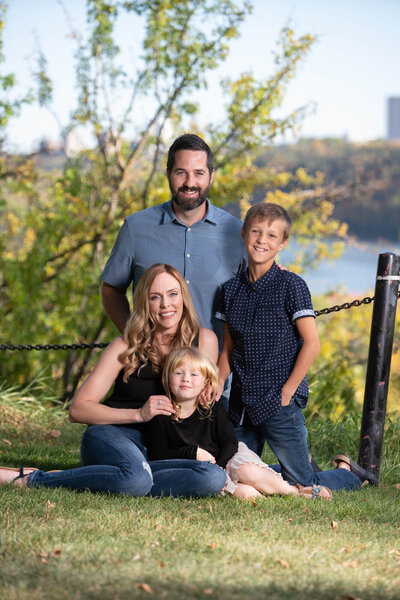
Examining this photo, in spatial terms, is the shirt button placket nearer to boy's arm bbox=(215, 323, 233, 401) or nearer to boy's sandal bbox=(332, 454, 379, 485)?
boy's arm bbox=(215, 323, 233, 401)

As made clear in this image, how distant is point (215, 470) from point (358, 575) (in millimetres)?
1222

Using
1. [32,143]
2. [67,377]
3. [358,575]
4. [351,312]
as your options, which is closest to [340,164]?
[351,312]

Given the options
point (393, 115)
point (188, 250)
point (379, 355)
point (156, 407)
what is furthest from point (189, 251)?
point (393, 115)

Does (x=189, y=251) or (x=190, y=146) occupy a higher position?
(x=190, y=146)

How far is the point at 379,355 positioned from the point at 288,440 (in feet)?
3.17

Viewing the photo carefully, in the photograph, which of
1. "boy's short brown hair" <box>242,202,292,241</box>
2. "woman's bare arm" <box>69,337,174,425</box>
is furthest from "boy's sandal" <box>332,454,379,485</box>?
"boy's short brown hair" <box>242,202,292,241</box>

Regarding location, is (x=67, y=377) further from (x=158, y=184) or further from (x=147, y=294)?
(x=147, y=294)

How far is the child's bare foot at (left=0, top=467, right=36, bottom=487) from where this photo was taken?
4.10 meters

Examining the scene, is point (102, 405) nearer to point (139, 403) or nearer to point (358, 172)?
point (139, 403)

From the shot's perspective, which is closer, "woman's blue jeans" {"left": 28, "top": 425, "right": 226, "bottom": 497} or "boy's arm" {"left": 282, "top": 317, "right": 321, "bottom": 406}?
"woman's blue jeans" {"left": 28, "top": 425, "right": 226, "bottom": 497}

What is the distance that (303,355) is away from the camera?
4.12m

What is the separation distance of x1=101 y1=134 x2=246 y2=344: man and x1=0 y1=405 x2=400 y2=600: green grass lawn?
1242 millimetres

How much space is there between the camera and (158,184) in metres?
9.22

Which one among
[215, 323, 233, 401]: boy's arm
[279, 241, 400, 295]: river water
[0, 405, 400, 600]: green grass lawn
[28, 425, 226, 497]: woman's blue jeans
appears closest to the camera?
[0, 405, 400, 600]: green grass lawn
